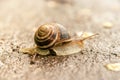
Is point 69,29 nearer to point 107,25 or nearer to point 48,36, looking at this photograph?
point 107,25

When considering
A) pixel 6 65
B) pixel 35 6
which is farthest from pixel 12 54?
pixel 35 6

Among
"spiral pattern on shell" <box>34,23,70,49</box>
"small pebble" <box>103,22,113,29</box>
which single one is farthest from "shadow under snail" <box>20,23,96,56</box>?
"small pebble" <box>103,22,113,29</box>

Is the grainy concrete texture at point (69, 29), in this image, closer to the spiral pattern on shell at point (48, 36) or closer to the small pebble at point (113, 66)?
the small pebble at point (113, 66)

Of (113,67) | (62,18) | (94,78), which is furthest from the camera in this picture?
(62,18)

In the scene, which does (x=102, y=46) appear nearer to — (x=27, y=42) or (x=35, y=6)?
(x=27, y=42)

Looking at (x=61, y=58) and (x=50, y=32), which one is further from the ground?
(x=50, y=32)

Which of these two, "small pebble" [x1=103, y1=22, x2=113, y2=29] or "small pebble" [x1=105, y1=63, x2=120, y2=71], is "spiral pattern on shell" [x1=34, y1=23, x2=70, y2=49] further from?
"small pebble" [x1=103, y1=22, x2=113, y2=29]
